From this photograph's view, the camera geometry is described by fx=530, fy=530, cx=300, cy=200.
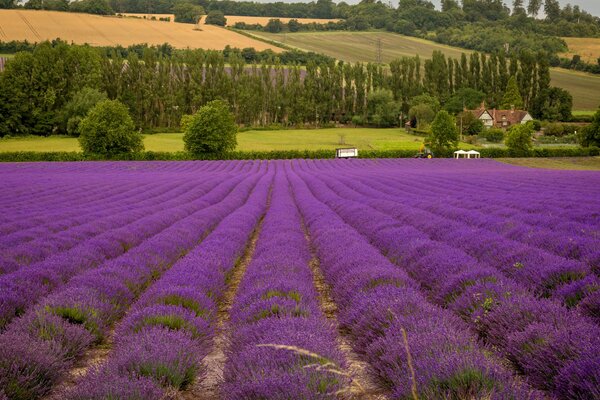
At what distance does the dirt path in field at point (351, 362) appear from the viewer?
3978mm

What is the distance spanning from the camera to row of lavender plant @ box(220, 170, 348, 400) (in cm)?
334

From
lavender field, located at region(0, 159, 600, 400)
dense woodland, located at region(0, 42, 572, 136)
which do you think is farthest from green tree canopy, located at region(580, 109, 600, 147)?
lavender field, located at region(0, 159, 600, 400)

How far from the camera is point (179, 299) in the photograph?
20.3 ft

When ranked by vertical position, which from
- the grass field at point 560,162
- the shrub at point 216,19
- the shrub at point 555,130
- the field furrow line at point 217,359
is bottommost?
the grass field at point 560,162

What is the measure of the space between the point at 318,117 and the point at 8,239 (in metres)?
99.8

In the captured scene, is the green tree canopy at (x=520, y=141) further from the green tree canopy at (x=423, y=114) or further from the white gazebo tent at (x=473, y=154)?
the green tree canopy at (x=423, y=114)

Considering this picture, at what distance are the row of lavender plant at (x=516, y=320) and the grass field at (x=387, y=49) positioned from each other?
4905 inches

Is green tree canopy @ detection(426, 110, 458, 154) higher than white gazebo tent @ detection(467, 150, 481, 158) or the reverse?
higher

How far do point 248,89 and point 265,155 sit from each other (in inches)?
1349

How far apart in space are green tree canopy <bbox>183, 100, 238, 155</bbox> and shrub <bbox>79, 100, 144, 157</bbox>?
6715 mm

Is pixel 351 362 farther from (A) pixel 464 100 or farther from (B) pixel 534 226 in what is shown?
(A) pixel 464 100

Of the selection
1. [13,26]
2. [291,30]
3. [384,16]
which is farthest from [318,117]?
[384,16]

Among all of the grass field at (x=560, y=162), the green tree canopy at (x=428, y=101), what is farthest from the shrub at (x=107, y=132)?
the green tree canopy at (x=428, y=101)

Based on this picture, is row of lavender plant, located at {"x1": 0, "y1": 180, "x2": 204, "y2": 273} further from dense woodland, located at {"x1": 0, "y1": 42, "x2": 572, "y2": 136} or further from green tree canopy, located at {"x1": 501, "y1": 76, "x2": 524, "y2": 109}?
green tree canopy, located at {"x1": 501, "y1": 76, "x2": 524, "y2": 109}
